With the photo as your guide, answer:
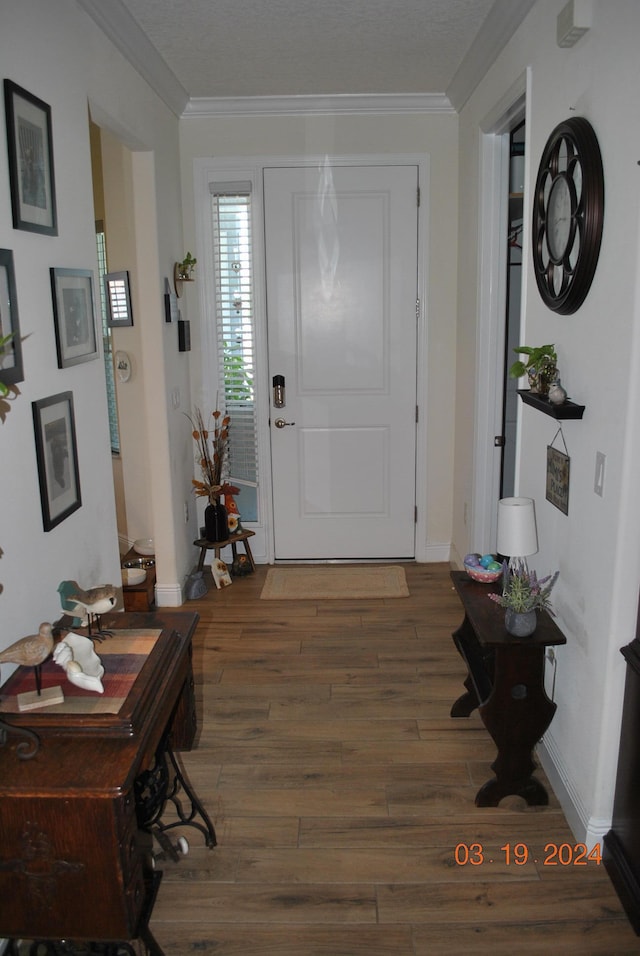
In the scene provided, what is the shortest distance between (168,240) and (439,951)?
3443mm

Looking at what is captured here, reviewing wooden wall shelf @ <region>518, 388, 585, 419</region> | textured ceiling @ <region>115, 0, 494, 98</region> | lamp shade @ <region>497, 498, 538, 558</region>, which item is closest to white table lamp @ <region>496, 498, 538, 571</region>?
lamp shade @ <region>497, 498, 538, 558</region>

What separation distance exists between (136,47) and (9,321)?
1873 millimetres

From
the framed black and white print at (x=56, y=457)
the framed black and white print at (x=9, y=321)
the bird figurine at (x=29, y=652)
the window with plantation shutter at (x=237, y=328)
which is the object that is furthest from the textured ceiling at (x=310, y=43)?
the bird figurine at (x=29, y=652)

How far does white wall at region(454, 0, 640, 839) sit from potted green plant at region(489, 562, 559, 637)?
0.08 meters

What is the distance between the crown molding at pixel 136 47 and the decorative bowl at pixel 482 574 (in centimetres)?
245

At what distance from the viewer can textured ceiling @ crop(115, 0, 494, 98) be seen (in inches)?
117

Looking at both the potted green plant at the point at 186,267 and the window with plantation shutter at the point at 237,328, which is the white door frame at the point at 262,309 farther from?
the potted green plant at the point at 186,267

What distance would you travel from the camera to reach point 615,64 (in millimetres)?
1996

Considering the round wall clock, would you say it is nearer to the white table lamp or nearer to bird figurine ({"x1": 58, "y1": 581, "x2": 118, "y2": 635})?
the white table lamp

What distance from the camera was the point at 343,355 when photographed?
4.59m

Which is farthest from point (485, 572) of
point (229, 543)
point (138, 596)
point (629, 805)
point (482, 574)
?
point (229, 543)

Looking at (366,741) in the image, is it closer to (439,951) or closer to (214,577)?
(439,951)

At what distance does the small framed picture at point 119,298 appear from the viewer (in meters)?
4.29

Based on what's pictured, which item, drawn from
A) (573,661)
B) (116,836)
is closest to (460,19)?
(573,661)
